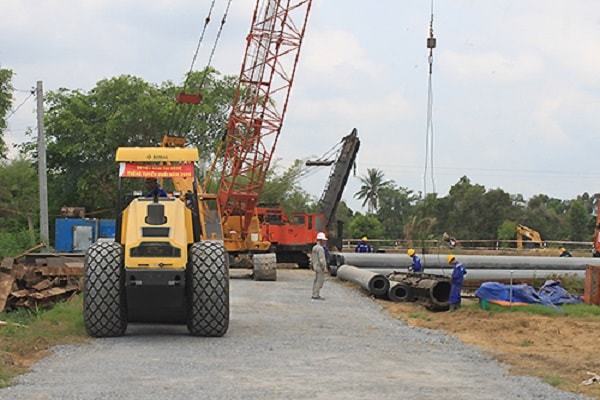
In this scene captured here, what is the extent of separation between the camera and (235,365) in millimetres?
11695

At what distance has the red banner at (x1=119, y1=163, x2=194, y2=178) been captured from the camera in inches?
579

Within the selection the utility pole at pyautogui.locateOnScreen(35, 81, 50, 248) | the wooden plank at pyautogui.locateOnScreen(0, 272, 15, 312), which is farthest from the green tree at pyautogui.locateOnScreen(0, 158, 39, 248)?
the wooden plank at pyautogui.locateOnScreen(0, 272, 15, 312)

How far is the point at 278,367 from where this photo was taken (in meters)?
11.6

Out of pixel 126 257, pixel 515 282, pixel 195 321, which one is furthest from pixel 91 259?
pixel 515 282

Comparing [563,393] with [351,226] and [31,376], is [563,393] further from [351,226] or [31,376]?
[351,226]

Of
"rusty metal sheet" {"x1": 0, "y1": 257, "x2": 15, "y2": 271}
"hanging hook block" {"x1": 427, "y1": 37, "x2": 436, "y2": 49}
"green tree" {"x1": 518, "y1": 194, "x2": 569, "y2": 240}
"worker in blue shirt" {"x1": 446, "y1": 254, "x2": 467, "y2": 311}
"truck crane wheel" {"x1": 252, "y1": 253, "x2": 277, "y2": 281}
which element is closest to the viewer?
"hanging hook block" {"x1": 427, "y1": 37, "x2": 436, "y2": 49}

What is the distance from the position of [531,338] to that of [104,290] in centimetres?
763

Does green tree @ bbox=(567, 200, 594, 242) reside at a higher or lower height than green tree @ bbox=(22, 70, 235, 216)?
lower

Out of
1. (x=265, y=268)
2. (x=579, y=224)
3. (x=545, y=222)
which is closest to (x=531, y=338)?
(x=265, y=268)

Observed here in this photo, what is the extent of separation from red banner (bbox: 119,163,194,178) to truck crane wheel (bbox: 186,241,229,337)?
4.36ft

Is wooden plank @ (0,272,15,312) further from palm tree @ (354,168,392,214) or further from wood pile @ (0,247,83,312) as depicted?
palm tree @ (354,168,392,214)

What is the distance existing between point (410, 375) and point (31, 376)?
4.69 metres

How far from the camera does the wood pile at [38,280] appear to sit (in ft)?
69.7

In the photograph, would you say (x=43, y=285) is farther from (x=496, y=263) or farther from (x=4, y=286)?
(x=496, y=263)
